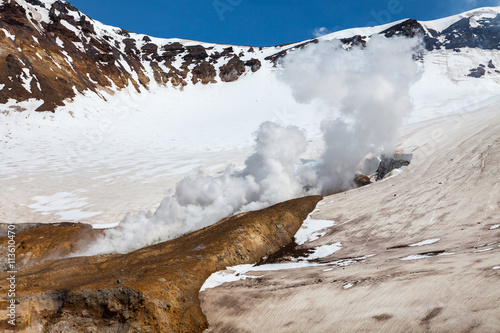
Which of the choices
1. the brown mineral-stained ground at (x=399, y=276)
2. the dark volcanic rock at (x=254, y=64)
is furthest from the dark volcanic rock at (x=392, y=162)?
the dark volcanic rock at (x=254, y=64)

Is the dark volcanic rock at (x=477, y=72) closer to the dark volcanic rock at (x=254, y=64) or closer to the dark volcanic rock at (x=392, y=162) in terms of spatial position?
the dark volcanic rock at (x=254, y=64)

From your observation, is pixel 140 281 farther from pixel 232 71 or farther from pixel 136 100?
pixel 232 71

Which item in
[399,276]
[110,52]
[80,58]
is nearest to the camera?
[399,276]

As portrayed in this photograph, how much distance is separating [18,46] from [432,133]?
7505 centimetres

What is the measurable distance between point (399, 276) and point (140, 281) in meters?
6.98

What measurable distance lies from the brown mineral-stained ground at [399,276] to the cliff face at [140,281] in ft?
3.60

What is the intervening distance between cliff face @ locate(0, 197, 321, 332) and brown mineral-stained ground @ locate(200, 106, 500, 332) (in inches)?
43.2

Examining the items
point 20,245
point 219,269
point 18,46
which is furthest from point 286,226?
point 18,46

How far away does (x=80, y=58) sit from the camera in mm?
78188

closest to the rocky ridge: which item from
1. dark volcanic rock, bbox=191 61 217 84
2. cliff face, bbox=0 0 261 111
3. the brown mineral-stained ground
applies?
cliff face, bbox=0 0 261 111

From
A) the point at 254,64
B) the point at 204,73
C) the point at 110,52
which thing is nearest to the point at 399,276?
the point at 110,52

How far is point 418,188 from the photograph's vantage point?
18.1 m

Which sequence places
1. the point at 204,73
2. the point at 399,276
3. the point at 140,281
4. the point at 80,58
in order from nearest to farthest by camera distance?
the point at 399,276 → the point at 140,281 → the point at 80,58 → the point at 204,73

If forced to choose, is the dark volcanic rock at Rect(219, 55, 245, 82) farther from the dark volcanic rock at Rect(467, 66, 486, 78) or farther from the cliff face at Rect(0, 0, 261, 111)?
the dark volcanic rock at Rect(467, 66, 486, 78)
